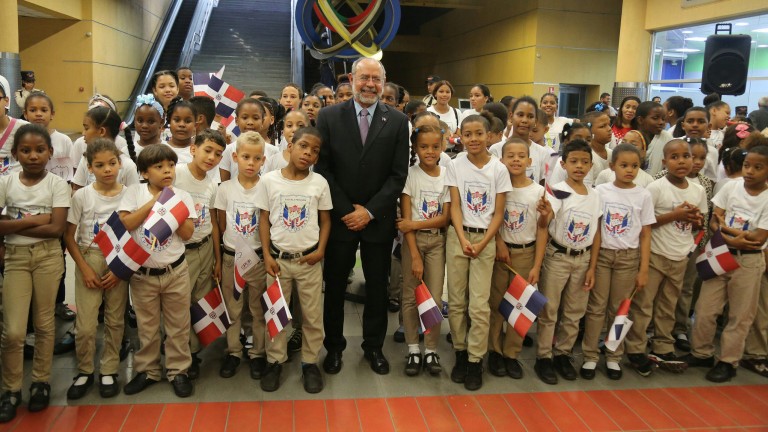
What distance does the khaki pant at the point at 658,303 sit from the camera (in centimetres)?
395

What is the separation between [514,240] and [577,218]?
0.41 m

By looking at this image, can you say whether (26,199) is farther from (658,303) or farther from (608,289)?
(658,303)

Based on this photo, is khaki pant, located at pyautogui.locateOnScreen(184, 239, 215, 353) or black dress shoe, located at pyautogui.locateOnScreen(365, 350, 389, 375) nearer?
khaki pant, located at pyautogui.locateOnScreen(184, 239, 215, 353)

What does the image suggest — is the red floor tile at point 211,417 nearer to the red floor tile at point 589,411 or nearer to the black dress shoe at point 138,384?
the black dress shoe at point 138,384

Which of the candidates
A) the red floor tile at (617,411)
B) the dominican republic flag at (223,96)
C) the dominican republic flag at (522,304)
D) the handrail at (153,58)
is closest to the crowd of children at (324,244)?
the dominican republic flag at (522,304)

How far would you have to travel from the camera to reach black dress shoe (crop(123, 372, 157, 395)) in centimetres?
343

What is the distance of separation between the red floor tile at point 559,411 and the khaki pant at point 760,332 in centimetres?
→ 158

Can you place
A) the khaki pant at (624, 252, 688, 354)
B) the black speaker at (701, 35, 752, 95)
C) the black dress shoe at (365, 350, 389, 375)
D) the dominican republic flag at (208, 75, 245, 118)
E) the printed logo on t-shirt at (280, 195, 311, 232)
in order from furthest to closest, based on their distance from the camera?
the black speaker at (701, 35, 752, 95), the dominican republic flag at (208, 75, 245, 118), the khaki pant at (624, 252, 688, 354), the black dress shoe at (365, 350, 389, 375), the printed logo on t-shirt at (280, 195, 311, 232)

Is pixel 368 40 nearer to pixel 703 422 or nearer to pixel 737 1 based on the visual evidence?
pixel 737 1

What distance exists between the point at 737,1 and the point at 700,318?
28.4 feet

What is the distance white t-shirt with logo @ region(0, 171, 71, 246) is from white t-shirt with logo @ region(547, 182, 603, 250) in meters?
2.88

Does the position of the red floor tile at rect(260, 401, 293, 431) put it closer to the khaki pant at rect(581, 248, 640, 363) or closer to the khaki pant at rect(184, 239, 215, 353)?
the khaki pant at rect(184, 239, 215, 353)

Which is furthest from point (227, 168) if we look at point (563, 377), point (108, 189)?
point (563, 377)

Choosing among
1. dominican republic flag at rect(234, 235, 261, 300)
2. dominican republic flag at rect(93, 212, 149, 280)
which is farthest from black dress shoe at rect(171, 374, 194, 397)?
dominican republic flag at rect(93, 212, 149, 280)
